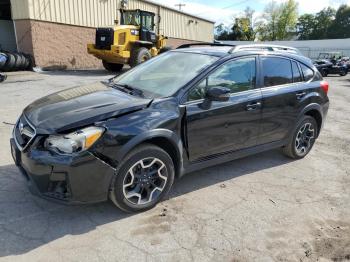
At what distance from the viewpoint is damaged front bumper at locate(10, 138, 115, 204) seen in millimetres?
3018

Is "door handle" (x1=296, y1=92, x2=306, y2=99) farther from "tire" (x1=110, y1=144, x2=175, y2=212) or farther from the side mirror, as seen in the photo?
"tire" (x1=110, y1=144, x2=175, y2=212)

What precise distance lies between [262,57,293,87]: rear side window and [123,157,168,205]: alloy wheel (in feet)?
6.52

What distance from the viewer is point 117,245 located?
306cm

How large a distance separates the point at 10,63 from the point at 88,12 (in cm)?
625

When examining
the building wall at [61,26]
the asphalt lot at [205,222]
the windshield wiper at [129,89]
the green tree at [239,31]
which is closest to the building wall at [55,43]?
the building wall at [61,26]

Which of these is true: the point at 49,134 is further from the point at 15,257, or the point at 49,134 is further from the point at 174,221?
the point at 174,221

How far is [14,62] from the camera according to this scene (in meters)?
14.8

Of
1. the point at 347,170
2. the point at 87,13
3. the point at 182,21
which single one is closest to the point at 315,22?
the point at 182,21

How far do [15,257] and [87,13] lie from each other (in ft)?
59.8

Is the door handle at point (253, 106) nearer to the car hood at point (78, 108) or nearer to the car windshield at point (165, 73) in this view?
the car windshield at point (165, 73)

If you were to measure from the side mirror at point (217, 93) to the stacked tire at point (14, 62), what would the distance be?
39.6 ft

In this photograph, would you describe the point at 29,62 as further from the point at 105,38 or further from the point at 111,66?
the point at 111,66

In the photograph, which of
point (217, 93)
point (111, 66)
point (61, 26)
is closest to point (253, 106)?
point (217, 93)

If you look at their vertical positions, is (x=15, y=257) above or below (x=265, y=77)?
→ below
